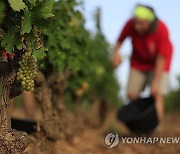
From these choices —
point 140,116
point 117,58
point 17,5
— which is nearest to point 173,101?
point 117,58

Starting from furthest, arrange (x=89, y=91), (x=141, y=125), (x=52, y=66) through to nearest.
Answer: (x=89, y=91) → (x=141, y=125) → (x=52, y=66)

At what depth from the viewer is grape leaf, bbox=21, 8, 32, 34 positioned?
390 cm

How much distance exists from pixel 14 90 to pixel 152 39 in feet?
12.9

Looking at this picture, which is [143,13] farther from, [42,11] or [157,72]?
[42,11]

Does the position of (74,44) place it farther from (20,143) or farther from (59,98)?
(20,143)

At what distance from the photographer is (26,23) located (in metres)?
3.92

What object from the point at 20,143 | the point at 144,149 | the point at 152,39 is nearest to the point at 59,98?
the point at 144,149

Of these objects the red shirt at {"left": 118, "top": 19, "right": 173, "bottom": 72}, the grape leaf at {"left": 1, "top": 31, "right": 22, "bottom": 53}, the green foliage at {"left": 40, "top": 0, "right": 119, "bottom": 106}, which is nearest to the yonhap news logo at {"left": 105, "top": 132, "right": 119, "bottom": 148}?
the green foliage at {"left": 40, "top": 0, "right": 119, "bottom": 106}

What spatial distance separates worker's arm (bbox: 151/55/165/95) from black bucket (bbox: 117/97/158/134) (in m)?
0.20

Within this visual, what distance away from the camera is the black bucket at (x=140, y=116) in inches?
287

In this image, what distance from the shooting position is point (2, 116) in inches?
168

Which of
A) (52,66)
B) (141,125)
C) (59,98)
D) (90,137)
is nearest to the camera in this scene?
(52,66)

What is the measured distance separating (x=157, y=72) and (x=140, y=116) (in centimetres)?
75


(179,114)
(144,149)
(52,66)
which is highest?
(52,66)
